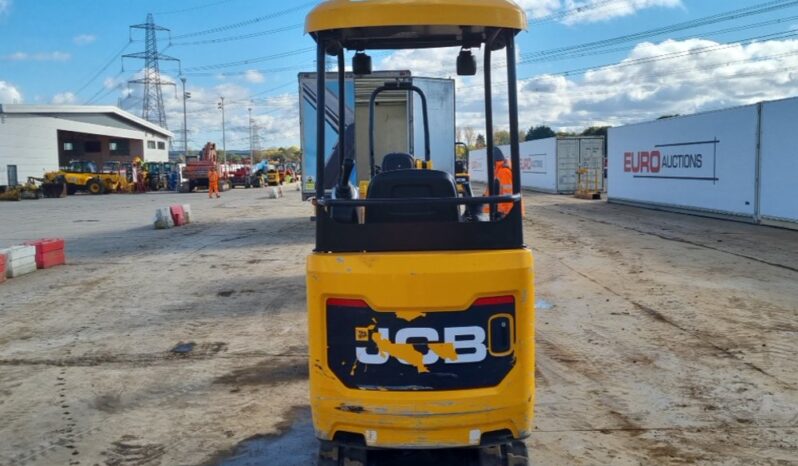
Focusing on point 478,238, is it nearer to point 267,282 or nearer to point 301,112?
point 267,282

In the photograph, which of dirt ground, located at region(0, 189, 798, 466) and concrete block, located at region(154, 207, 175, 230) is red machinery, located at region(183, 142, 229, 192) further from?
dirt ground, located at region(0, 189, 798, 466)

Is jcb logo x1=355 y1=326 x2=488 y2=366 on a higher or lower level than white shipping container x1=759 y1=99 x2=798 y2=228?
lower

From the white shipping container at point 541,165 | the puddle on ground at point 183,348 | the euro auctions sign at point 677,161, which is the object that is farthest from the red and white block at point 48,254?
the white shipping container at point 541,165

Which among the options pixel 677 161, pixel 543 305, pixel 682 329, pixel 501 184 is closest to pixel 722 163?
pixel 677 161

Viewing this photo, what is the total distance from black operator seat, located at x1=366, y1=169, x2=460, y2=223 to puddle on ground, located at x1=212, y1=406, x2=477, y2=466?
4.51 feet

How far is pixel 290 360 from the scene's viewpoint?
630cm

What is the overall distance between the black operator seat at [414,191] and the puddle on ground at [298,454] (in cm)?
138

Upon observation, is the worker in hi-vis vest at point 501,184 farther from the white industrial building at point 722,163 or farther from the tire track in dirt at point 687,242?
the white industrial building at point 722,163

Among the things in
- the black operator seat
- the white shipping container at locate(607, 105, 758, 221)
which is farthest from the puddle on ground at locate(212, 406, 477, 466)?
the white shipping container at locate(607, 105, 758, 221)

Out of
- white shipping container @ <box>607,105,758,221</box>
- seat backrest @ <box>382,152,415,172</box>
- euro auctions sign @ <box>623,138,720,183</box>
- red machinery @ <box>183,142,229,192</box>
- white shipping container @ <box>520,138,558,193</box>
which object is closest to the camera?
seat backrest @ <box>382,152,415,172</box>

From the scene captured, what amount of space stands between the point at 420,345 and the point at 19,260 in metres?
10.3

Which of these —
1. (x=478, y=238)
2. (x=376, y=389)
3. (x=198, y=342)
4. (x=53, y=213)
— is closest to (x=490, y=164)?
(x=478, y=238)

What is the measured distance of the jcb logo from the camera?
10.4 feet

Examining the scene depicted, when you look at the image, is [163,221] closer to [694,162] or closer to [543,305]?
[543,305]
